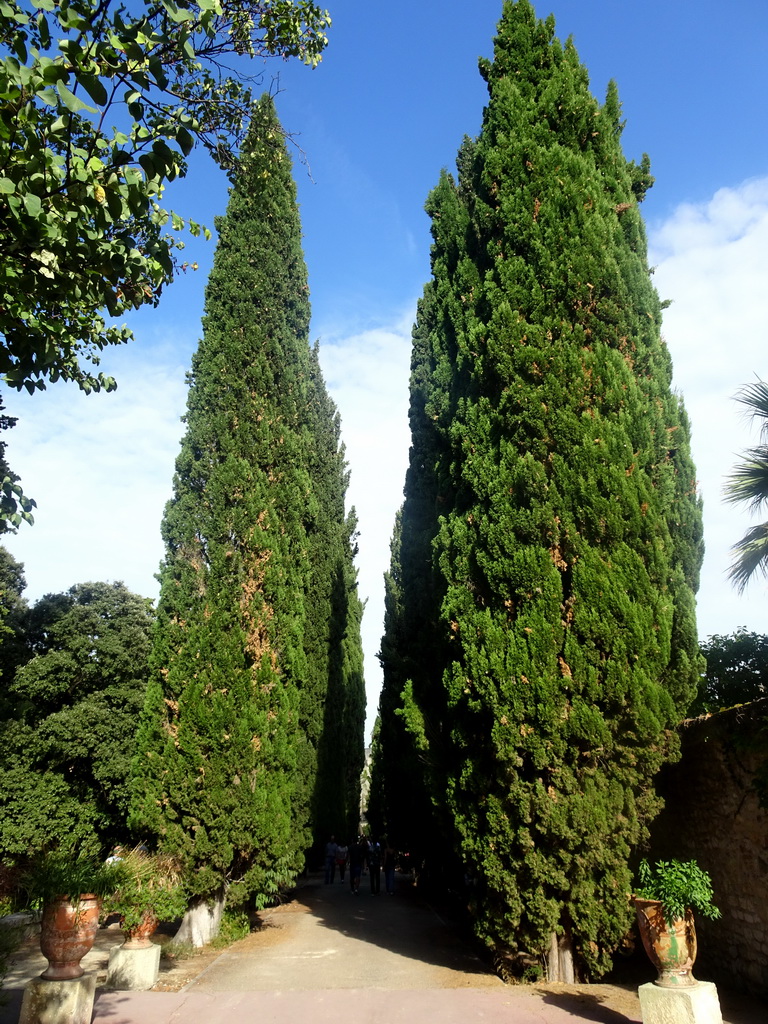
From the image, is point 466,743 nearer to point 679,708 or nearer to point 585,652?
point 585,652

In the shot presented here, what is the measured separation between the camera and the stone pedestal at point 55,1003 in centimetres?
529

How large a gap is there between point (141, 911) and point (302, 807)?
5824mm

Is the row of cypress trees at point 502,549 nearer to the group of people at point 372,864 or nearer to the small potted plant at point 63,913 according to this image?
the small potted plant at point 63,913

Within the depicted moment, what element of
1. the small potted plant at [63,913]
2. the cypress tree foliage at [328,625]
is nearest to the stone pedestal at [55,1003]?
the small potted plant at [63,913]

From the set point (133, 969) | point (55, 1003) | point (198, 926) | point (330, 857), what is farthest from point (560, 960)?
point (330, 857)

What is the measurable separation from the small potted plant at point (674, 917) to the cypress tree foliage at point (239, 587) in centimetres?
536

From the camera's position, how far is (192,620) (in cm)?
966

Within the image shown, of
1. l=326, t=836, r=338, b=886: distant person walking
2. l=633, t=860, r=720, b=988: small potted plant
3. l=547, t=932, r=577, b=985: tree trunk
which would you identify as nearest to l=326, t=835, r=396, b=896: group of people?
l=326, t=836, r=338, b=886: distant person walking

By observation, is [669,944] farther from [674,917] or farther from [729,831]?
[729,831]

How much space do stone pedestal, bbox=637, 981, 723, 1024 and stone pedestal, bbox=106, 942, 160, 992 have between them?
204 inches

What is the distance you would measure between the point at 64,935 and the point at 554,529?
20.0 ft

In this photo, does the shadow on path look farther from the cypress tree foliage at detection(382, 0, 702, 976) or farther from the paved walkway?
the cypress tree foliage at detection(382, 0, 702, 976)

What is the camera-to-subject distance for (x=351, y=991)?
662 centimetres

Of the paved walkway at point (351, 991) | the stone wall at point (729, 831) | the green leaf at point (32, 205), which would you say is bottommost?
the paved walkway at point (351, 991)
